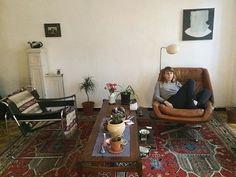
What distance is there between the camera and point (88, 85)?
4117 mm

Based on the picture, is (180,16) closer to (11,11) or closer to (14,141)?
(11,11)

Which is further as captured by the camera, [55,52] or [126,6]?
[55,52]

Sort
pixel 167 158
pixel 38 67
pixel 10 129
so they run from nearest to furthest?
pixel 167 158, pixel 10 129, pixel 38 67

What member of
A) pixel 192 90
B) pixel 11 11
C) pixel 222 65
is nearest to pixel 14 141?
pixel 11 11

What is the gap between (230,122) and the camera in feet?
11.9

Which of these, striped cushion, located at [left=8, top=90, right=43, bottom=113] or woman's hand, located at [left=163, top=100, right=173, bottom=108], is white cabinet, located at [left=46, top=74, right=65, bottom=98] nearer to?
striped cushion, located at [left=8, top=90, right=43, bottom=113]

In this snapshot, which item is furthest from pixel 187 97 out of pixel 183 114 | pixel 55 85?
pixel 55 85

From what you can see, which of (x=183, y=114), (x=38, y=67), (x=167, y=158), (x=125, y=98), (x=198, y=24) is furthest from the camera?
(x=38, y=67)

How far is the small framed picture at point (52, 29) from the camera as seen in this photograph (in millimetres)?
4031

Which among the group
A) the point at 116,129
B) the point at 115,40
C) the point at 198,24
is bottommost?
the point at 116,129

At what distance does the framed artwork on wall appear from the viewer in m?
3.78

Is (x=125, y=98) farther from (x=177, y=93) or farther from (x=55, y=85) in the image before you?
(x=55, y=85)

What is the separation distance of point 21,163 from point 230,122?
10.5 ft

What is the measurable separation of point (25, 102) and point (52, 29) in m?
1.58
